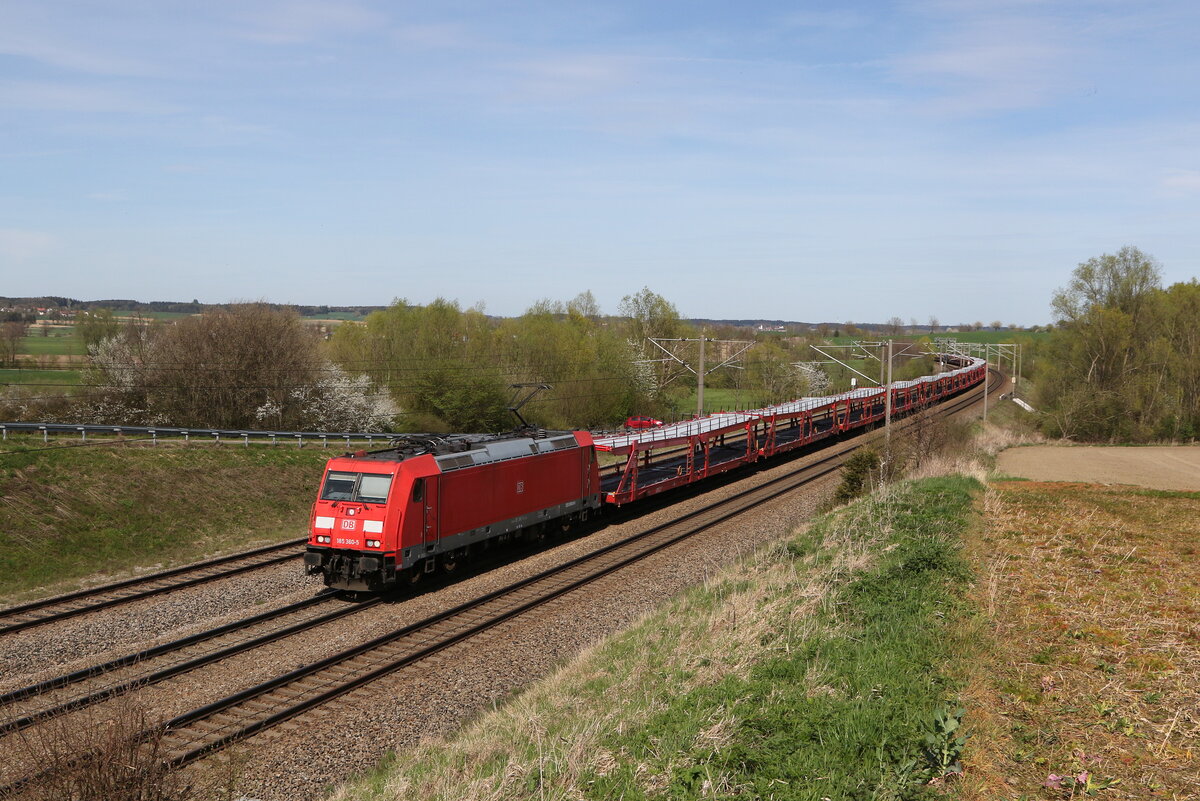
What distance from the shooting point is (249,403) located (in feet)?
151

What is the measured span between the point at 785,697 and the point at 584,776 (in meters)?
2.66

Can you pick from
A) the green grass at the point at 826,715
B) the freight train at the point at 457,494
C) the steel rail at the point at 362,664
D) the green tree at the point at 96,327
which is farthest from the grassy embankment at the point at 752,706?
the green tree at the point at 96,327

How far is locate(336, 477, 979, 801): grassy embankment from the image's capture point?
27.2 ft

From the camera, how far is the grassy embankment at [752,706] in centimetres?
830

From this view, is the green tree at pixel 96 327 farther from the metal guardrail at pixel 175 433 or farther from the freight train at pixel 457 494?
the freight train at pixel 457 494

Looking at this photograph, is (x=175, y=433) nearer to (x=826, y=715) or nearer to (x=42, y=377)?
(x=42, y=377)

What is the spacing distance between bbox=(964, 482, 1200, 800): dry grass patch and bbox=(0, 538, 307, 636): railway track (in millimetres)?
17341

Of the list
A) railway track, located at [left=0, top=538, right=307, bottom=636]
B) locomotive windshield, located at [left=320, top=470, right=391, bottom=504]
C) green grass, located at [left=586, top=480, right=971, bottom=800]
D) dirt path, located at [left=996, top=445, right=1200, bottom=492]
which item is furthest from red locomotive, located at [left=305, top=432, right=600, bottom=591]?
dirt path, located at [left=996, top=445, right=1200, bottom=492]

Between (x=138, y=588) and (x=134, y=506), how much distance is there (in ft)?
25.0

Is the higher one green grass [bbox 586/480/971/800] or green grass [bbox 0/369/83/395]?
green grass [bbox 0/369/83/395]

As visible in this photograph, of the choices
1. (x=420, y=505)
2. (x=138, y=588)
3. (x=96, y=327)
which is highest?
(x=96, y=327)

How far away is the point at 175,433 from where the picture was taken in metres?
36.4

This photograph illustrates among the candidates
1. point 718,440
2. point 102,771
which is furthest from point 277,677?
point 718,440

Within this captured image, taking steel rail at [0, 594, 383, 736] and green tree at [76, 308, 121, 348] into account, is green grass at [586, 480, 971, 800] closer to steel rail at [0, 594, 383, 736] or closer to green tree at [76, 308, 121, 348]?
steel rail at [0, 594, 383, 736]
